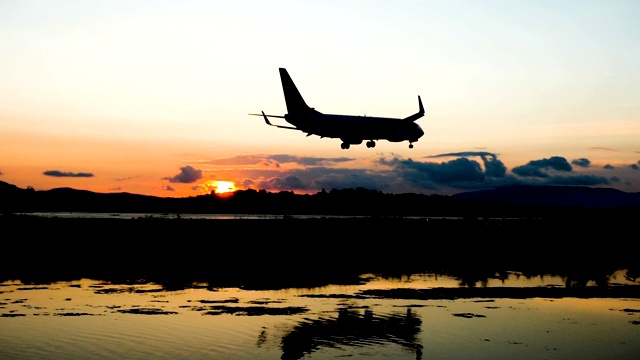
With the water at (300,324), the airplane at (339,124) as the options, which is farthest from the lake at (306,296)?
the airplane at (339,124)

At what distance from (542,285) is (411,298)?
12.1m

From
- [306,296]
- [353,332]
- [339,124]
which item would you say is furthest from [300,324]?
[339,124]

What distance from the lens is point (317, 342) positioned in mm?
31672

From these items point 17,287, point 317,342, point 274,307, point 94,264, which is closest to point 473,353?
point 317,342

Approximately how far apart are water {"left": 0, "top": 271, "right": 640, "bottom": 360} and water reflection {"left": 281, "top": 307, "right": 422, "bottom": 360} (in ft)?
0.16

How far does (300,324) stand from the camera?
35.4 meters

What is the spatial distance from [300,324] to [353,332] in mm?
3063

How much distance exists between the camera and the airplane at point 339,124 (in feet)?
242

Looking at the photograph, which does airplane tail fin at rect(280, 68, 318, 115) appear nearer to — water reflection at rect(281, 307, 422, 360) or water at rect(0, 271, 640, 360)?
water at rect(0, 271, 640, 360)

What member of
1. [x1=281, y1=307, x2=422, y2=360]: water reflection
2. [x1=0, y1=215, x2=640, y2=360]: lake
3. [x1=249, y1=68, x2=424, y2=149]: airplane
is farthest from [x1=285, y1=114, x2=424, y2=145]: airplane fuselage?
[x1=281, y1=307, x2=422, y2=360]: water reflection

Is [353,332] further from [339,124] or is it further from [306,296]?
[339,124]

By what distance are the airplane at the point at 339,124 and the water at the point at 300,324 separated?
2814 centimetres

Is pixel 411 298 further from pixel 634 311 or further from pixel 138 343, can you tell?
pixel 138 343

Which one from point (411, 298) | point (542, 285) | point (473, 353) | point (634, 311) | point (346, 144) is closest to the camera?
point (473, 353)
